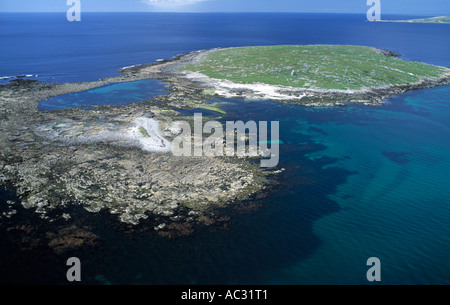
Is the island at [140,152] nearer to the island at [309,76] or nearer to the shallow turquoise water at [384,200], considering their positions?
the island at [309,76]

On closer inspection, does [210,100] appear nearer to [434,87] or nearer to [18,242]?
[18,242]

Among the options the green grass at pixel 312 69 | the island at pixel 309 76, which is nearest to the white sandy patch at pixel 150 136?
the island at pixel 309 76

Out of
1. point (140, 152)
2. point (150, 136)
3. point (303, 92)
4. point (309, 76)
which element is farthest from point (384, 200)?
point (309, 76)

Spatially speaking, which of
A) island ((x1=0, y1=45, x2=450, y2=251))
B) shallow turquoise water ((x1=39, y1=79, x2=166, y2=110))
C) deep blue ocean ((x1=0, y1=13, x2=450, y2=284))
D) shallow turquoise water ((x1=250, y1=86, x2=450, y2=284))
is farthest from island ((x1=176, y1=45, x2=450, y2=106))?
shallow turquoise water ((x1=39, y1=79, x2=166, y2=110))

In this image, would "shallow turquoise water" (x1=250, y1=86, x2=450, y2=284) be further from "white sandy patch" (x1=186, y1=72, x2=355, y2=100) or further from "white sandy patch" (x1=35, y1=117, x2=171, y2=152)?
"white sandy patch" (x1=35, y1=117, x2=171, y2=152)

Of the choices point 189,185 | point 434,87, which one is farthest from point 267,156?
point 434,87

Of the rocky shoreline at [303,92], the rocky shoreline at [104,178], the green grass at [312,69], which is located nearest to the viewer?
the rocky shoreline at [104,178]
